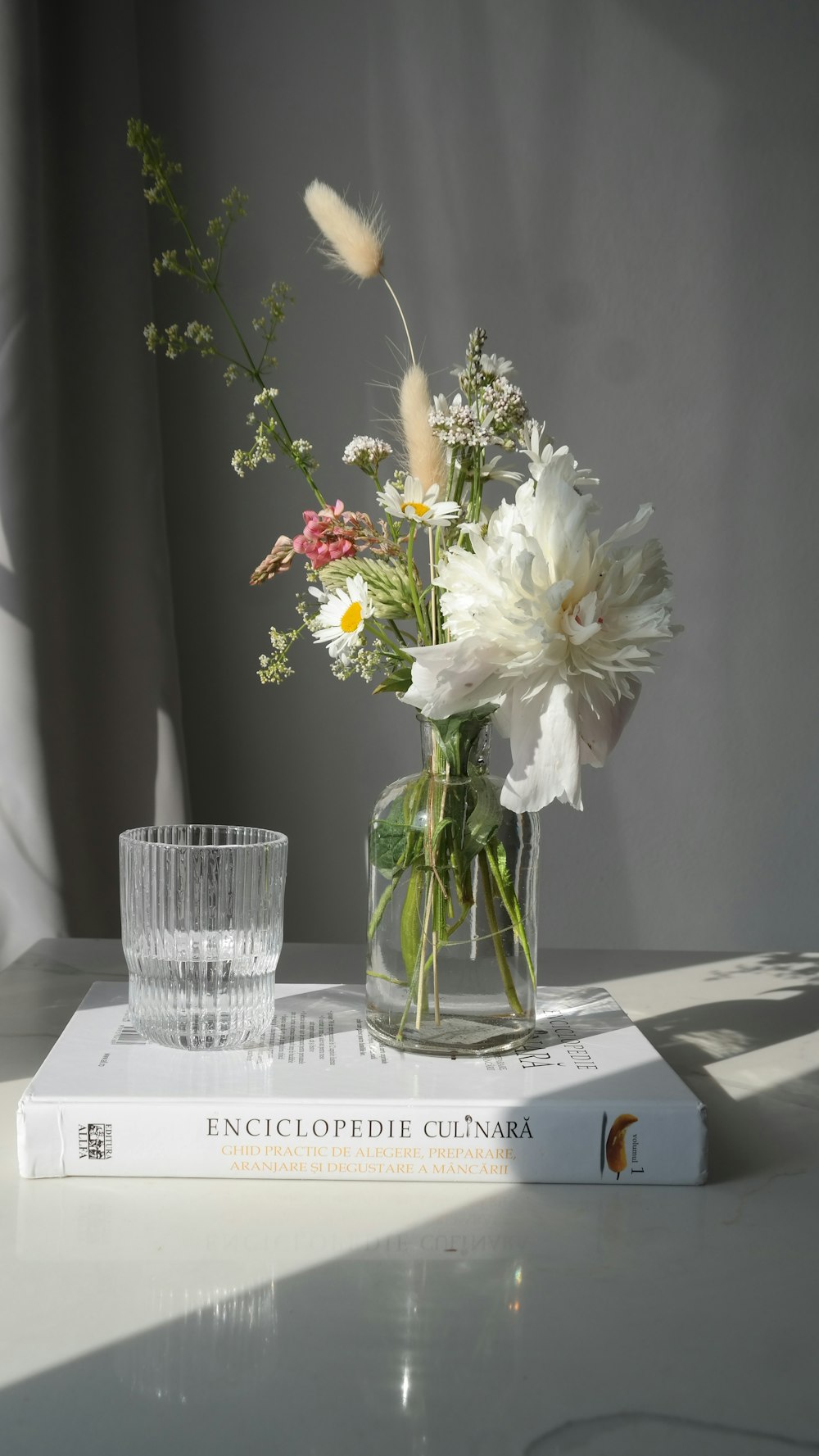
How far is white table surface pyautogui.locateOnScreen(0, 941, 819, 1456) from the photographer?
1.48 feet

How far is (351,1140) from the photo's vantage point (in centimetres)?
65

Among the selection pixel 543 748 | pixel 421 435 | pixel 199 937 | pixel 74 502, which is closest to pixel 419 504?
pixel 421 435

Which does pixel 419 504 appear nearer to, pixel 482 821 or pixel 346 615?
pixel 346 615

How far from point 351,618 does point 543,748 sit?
0.14 meters

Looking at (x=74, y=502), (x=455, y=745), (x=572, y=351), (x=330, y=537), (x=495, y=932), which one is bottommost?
(x=495, y=932)

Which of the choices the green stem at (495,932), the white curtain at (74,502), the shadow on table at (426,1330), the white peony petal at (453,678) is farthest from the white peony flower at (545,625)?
the white curtain at (74,502)

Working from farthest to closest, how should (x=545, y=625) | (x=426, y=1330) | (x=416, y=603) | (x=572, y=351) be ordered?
(x=572, y=351) < (x=416, y=603) < (x=545, y=625) < (x=426, y=1330)

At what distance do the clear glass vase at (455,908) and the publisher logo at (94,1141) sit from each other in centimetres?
19

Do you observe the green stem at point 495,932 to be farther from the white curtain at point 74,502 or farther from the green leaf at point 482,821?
the white curtain at point 74,502

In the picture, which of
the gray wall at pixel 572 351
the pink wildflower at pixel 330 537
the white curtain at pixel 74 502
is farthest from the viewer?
the gray wall at pixel 572 351

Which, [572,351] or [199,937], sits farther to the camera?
[572,351]

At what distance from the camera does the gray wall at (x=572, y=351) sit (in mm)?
2002

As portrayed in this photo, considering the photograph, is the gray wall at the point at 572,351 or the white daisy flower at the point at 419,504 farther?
the gray wall at the point at 572,351

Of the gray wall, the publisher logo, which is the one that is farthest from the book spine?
the gray wall
